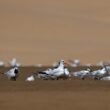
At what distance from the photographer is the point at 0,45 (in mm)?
39406

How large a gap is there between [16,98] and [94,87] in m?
2.61

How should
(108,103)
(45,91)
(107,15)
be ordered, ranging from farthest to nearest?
(107,15) < (45,91) < (108,103)

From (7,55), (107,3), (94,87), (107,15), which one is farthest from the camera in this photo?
(107,3)

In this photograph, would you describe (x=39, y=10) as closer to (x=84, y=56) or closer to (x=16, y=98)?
(x=84, y=56)

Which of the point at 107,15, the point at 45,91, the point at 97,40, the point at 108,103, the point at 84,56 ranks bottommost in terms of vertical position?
the point at 108,103

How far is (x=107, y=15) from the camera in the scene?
47375 mm

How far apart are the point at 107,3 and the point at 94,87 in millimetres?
39386

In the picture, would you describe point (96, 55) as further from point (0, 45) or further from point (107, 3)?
point (107, 3)

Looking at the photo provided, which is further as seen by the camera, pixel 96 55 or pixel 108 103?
pixel 96 55

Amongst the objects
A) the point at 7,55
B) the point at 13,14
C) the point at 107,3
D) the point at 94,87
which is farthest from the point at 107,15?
the point at 94,87

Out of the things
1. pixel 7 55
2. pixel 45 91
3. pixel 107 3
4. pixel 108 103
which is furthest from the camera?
pixel 107 3

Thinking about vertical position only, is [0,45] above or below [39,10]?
below

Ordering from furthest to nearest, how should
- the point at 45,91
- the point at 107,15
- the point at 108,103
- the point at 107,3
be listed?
the point at 107,3
the point at 107,15
the point at 45,91
the point at 108,103

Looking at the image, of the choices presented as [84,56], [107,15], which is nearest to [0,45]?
[84,56]
